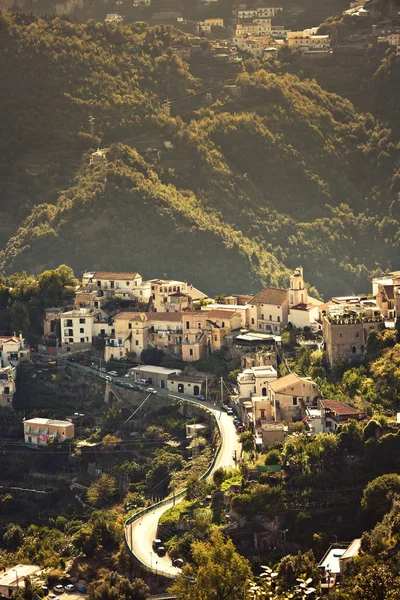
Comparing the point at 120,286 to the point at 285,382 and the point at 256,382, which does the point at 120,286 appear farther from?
the point at 285,382

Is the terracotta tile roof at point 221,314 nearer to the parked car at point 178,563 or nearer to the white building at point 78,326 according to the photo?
the white building at point 78,326

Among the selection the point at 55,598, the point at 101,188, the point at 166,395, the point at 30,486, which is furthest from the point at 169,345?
the point at 101,188

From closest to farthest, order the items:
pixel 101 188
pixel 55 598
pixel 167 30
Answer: pixel 55 598 < pixel 101 188 < pixel 167 30

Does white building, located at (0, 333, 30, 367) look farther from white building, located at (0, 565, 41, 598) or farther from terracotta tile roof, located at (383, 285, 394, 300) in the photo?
white building, located at (0, 565, 41, 598)

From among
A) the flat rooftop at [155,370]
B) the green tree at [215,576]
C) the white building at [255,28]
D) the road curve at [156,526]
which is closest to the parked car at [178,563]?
the road curve at [156,526]

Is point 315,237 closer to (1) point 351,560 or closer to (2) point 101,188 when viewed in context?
(2) point 101,188

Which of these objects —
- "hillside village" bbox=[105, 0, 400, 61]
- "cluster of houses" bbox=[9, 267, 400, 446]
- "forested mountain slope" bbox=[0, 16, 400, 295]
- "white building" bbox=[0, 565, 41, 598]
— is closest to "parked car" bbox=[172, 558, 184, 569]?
"white building" bbox=[0, 565, 41, 598]
